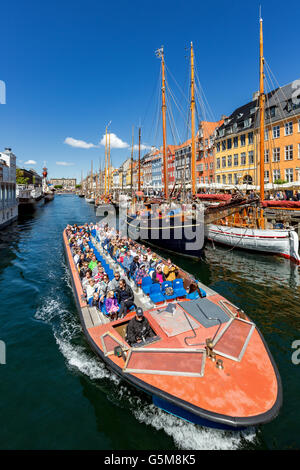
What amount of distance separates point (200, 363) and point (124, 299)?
4017mm

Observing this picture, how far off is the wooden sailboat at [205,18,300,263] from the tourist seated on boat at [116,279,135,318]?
46.6 feet

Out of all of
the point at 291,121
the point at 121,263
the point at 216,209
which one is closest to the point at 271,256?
the point at 216,209

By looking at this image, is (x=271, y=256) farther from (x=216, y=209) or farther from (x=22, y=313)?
(x=22, y=313)

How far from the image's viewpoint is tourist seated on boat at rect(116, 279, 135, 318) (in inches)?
340

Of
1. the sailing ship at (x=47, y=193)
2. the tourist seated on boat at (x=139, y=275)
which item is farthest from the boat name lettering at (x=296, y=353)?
the sailing ship at (x=47, y=193)

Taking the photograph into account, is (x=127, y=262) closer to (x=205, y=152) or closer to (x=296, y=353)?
(x=296, y=353)

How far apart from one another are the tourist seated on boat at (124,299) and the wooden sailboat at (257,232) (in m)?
14.2

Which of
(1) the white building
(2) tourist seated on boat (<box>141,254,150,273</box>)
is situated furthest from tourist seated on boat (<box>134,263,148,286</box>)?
(1) the white building

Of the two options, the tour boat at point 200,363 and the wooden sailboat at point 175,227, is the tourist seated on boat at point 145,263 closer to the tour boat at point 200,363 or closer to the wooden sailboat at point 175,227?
the tour boat at point 200,363

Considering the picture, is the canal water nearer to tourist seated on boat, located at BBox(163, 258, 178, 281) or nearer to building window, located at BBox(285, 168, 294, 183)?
tourist seated on boat, located at BBox(163, 258, 178, 281)

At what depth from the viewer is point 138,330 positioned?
7.05 metres

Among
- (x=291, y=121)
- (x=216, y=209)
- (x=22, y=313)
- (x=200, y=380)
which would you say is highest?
(x=291, y=121)

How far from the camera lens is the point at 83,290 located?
10.6m

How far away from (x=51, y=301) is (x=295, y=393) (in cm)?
1146
